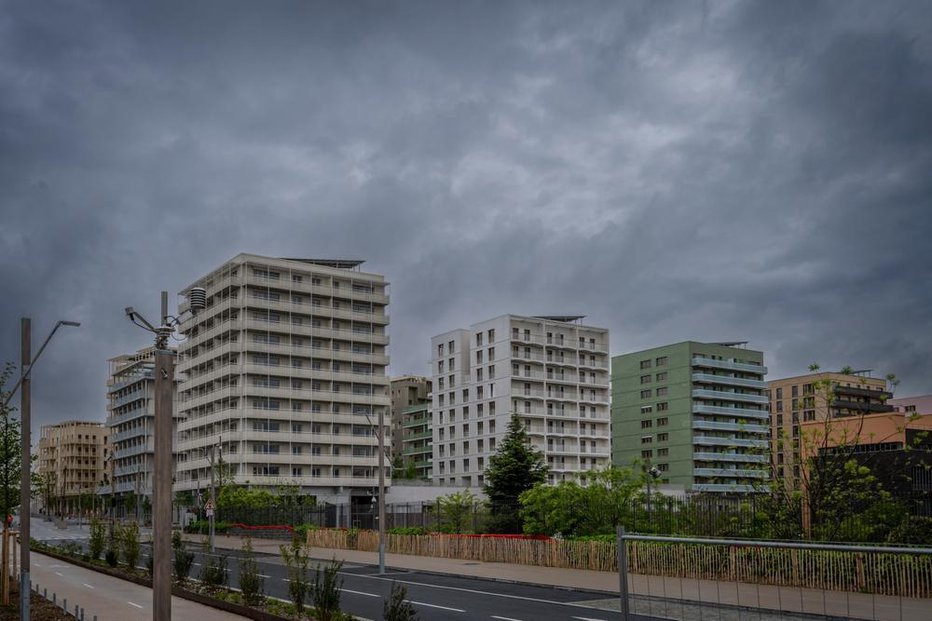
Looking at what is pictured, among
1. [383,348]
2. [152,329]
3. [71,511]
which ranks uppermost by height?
[383,348]

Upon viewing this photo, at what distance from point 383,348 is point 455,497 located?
68595 millimetres

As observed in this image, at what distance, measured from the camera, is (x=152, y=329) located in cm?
1504

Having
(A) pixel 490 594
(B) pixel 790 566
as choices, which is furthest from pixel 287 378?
(B) pixel 790 566

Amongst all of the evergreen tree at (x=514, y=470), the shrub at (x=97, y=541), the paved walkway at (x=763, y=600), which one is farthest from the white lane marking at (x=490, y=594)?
the evergreen tree at (x=514, y=470)

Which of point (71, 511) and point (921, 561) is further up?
point (921, 561)

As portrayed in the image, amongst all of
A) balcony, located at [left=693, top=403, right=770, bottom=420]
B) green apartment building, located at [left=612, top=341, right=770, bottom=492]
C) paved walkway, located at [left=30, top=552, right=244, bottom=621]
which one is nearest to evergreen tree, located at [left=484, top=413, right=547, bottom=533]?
paved walkway, located at [left=30, top=552, right=244, bottom=621]

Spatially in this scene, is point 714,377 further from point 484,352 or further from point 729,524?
point 729,524

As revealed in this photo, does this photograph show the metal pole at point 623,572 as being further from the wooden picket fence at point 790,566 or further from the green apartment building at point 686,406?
the green apartment building at point 686,406

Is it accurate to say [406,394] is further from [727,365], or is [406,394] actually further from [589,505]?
[589,505]

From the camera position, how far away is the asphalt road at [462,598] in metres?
23.3

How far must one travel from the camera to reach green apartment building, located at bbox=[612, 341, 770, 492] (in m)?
127

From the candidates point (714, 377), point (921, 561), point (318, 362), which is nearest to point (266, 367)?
point (318, 362)

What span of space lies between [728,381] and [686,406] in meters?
9.33

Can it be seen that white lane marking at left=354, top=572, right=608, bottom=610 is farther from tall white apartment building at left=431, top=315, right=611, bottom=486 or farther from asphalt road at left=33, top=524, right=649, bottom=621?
tall white apartment building at left=431, top=315, right=611, bottom=486
